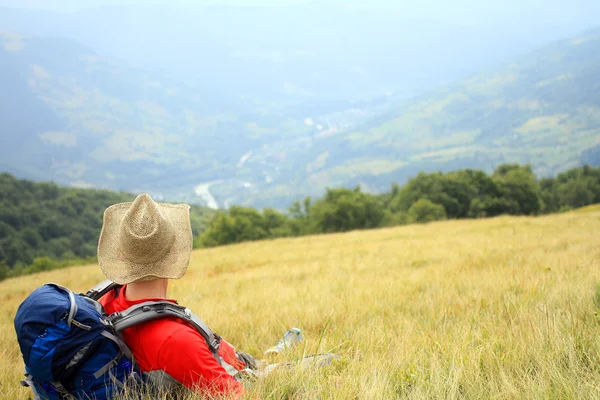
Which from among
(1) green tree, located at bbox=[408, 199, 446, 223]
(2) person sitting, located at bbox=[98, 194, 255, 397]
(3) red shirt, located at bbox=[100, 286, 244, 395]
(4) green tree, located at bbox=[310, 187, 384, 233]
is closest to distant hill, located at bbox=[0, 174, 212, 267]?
(4) green tree, located at bbox=[310, 187, 384, 233]

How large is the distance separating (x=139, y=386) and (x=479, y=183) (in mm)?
57105

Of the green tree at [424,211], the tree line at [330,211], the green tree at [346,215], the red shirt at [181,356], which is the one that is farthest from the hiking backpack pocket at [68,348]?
the green tree at [424,211]

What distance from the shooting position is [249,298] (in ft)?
20.9

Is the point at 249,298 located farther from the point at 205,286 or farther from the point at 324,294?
the point at 205,286

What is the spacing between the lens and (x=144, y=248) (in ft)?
8.09

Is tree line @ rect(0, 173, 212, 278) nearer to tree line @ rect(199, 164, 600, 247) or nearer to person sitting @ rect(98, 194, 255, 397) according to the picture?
tree line @ rect(199, 164, 600, 247)

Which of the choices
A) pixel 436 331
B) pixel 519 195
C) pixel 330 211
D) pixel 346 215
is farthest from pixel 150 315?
pixel 519 195

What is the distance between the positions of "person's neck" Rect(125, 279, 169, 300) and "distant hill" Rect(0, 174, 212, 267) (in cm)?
7574

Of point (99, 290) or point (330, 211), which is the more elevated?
point (99, 290)

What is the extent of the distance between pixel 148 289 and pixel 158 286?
0.06m

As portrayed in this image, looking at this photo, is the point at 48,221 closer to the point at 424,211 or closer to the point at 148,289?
the point at 424,211

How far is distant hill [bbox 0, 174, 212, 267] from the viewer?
7075 cm

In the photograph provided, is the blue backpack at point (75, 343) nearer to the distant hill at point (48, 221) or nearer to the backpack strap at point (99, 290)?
the backpack strap at point (99, 290)

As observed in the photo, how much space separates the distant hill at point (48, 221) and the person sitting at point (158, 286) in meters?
75.7
